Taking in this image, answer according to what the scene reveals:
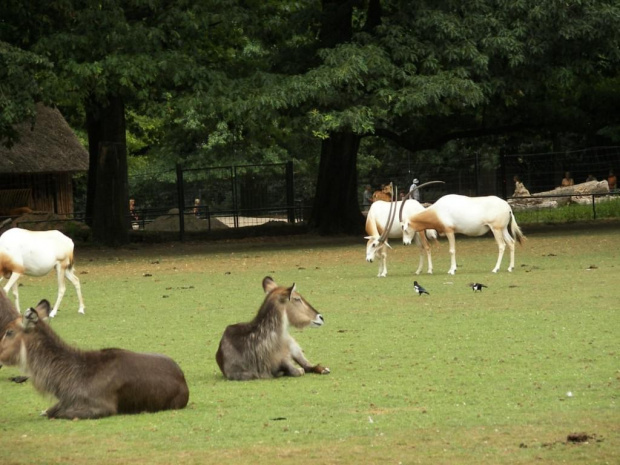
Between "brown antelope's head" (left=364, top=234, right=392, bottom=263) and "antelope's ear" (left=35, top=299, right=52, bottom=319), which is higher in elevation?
"antelope's ear" (left=35, top=299, right=52, bottom=319)

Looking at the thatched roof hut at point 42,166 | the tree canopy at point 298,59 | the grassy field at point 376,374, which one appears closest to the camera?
the grassy field at point 376,374

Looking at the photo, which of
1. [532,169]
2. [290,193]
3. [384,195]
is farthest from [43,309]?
[384,195]

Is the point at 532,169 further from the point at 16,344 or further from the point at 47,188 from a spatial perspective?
the point at 16,344

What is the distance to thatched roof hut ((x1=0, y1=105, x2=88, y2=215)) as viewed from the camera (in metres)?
44.4

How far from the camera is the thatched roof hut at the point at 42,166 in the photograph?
4438cm

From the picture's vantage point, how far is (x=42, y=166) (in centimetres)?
4475

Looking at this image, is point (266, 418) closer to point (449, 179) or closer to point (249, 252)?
point (249, 252)

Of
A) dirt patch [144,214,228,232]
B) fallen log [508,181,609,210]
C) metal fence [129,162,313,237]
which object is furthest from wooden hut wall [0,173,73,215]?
fallen log [508,181,609,210]

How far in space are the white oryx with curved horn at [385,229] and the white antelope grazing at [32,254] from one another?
23.2 ft

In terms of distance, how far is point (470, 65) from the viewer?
3100 cm

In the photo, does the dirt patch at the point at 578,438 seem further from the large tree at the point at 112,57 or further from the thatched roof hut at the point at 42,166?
the thatched roof hut at the point at 42,166

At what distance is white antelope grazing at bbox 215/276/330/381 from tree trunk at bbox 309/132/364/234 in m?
24.5

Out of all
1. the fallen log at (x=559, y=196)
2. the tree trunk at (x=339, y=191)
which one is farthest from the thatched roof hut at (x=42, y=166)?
the fallen log at (x=559, y=196)

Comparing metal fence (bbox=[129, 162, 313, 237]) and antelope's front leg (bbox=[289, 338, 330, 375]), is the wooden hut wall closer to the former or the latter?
metal fence (bbox=[129, 162, 313, 237])
